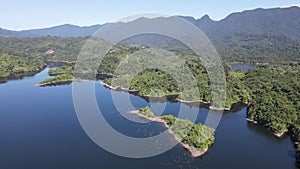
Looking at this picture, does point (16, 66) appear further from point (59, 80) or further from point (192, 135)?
point (192, 135)

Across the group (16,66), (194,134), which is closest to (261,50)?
(16,66)

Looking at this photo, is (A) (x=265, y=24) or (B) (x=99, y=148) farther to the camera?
(A) (x=265, y=24)

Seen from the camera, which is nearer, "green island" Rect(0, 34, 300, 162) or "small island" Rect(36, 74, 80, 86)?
"green island" Rect(0, 34, 300, 162)

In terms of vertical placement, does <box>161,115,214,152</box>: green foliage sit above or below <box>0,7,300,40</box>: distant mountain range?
below

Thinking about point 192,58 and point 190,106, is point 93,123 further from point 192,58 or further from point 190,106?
point 192,58

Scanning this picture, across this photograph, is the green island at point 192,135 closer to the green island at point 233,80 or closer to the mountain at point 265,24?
the green island at point 233,80

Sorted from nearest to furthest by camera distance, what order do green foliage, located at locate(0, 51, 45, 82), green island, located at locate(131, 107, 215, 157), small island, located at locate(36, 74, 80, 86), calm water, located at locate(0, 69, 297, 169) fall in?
calm water, located at locate(0, 69, 297, 169) → green island, located at locate(131, 107, 215, 157) → small island, located at locate(36, 74, 80, 86) → green foliage, located at locate(0, 51, 45, 82)

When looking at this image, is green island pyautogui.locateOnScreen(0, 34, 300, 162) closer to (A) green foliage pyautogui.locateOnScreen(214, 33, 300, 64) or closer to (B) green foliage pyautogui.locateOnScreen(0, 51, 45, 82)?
(B) green foliage pyautogui.locateOnScreen(0, 51, 45, 82)

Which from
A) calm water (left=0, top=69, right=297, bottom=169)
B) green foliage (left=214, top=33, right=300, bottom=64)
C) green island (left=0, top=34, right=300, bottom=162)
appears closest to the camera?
calm water (left=0, top=69, right=297, bottom=169)

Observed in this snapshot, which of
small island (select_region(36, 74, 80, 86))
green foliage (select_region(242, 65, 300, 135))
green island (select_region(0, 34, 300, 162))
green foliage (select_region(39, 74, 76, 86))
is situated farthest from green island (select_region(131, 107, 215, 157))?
green foliage (select_region(39, 74, 76, 86))
